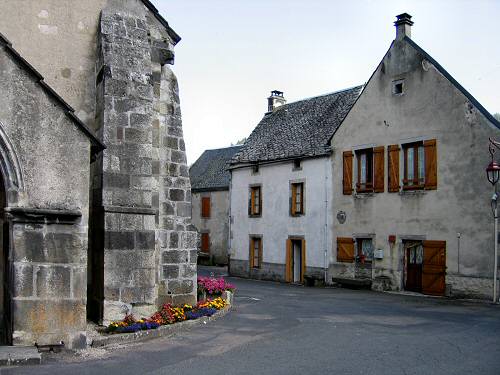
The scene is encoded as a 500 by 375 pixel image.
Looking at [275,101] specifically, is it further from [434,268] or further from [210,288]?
[210,288]

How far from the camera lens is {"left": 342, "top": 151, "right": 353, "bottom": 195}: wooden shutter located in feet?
74.7

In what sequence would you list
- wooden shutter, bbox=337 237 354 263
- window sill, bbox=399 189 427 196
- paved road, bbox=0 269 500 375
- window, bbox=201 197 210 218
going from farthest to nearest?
window, bbox=201 197 210 218 → wooden shutter, bbox=337 237 354 263 → window sill, bbox=399 189 427 196 → paved road, bbox=0 269 500 375

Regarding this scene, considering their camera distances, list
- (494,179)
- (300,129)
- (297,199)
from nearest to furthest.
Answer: (494,179) → (297,199) → (300,129)

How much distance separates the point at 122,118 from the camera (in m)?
10.1

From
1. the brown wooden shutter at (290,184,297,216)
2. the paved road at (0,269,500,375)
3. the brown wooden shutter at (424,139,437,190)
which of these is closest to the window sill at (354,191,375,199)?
the brown wooden shutter at (424,139,437,190)

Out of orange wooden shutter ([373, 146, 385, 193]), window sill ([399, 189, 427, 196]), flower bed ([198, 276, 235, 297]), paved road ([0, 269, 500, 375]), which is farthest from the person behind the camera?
orange wooden shutter ([373, 146, 385, 193])

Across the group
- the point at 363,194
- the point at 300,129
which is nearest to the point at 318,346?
the point at 363,194

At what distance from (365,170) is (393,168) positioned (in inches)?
68.8

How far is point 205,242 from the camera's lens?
3944 cm

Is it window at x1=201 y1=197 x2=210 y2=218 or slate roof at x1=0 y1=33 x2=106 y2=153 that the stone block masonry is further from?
window at x1=201 y1=197 x2=210 y2=218

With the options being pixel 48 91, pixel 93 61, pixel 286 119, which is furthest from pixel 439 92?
pixel 48 91

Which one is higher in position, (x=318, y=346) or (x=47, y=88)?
(x=47, y=88)

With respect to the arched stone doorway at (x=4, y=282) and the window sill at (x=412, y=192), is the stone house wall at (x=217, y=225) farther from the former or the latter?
the arched stone doorway at (x=4, y=282)

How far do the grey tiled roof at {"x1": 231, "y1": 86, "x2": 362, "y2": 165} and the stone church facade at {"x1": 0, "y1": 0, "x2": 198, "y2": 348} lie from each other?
13.2 meters
